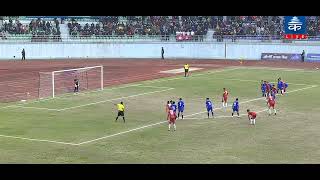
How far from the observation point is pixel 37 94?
4356 cm

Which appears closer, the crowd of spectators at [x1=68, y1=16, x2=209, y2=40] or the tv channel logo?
the tv channel logo

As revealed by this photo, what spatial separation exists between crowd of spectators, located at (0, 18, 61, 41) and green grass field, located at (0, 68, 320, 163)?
29700 mm

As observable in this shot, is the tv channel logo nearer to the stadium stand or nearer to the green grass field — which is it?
the stadium stand

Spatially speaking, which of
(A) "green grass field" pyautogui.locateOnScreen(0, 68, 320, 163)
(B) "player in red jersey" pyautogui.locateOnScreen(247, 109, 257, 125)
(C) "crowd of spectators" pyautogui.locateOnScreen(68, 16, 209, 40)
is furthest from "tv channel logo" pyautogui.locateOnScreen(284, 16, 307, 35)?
(B) "player in red jersey" pyautogui.locateOnScreen(247, 109, 257, 125)

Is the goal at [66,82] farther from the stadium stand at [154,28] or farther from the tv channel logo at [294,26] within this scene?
the tv channel logo at [294,26]

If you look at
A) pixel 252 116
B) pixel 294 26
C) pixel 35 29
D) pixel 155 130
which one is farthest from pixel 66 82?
pixel 294 26

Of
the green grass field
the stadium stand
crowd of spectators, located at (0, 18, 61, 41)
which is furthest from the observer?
the stadium stand

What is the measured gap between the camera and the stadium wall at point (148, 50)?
70.5 meters

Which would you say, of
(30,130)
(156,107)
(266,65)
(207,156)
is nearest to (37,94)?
(156,107)

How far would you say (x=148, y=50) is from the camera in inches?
2945

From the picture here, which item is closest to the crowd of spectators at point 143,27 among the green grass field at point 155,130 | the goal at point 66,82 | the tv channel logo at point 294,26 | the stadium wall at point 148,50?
the stadium wall at point 148,50

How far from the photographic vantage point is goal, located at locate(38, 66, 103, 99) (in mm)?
44428

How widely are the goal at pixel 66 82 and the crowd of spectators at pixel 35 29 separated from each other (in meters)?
19.7
